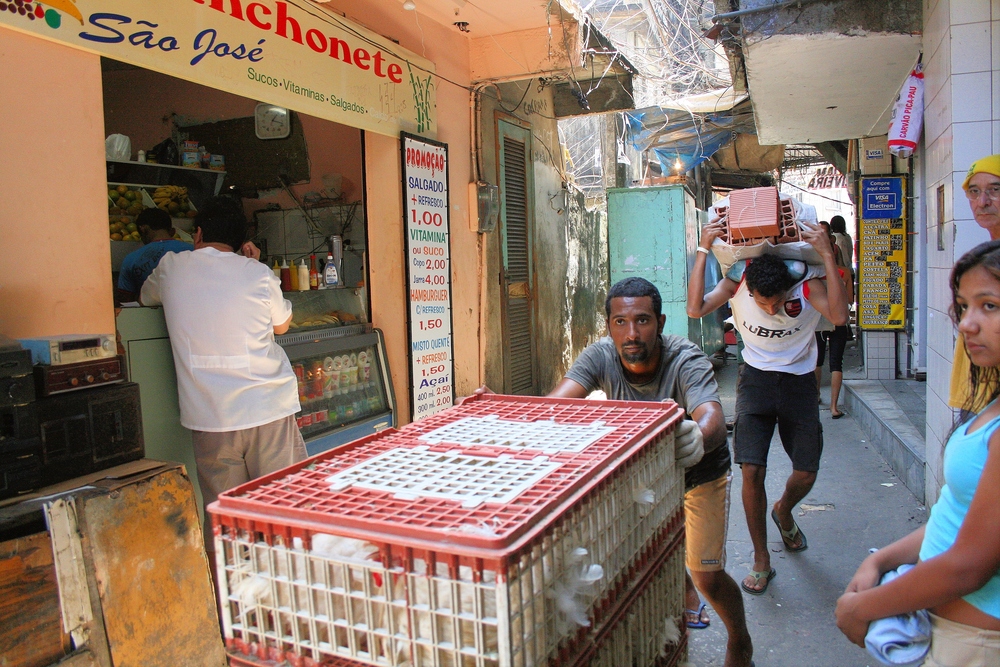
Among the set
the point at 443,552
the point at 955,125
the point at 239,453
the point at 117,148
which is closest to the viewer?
the point at 443,552

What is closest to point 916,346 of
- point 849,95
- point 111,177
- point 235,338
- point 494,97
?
point 849,95

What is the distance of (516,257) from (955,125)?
14.4ft

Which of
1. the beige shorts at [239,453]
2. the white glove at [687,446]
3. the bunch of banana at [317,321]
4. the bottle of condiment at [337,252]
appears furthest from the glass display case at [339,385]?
the white glove at [687,446]

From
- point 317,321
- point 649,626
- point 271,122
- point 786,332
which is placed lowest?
point 649,626

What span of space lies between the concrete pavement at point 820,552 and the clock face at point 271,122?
488cm

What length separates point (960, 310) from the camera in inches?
72.1

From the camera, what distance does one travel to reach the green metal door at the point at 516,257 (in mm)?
7324

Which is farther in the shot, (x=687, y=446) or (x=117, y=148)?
(x=117, y=148)

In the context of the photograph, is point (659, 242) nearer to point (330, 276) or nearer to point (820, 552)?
point (330, 276)

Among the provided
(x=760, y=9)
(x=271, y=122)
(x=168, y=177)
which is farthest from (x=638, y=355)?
(x=271, y=122)

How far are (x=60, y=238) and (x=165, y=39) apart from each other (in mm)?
1188

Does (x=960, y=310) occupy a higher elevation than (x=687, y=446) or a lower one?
higher

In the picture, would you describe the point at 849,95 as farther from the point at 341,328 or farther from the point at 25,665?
the point at 25,665

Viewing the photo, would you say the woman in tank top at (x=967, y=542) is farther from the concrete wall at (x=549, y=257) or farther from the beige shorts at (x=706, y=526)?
the concrete wall at (x=549, y=257)
